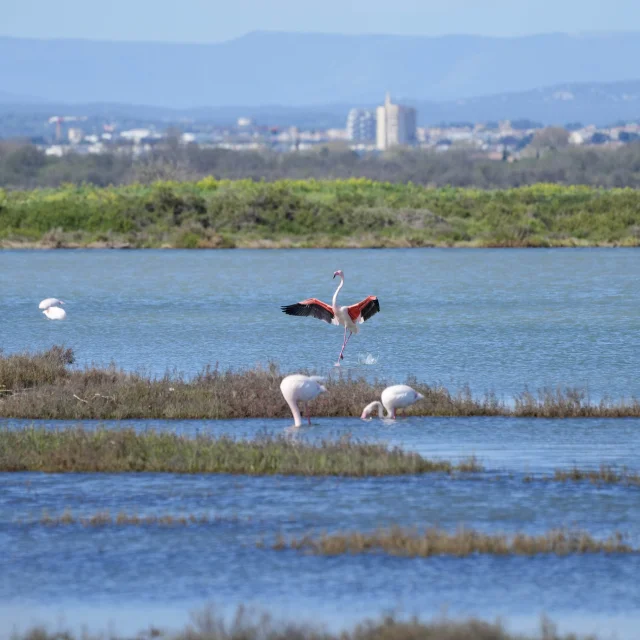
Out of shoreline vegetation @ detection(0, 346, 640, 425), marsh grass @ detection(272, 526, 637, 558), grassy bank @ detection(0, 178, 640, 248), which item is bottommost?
grassy bank @ detection(0, 178, 640, 248)

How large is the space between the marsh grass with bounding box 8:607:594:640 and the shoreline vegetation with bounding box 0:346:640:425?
26.5 feet

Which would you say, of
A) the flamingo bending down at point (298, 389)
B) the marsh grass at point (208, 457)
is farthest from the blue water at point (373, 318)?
the marsh grass at point (208, 457)

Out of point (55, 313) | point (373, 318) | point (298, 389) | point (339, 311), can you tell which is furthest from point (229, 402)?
point (373, 318)

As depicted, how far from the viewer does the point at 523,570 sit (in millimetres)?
10930

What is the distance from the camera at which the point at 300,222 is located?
2731 inches

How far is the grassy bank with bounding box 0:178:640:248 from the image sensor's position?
66.2 meters

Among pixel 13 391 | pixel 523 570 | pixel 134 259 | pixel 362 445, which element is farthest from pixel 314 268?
pixel 523 570

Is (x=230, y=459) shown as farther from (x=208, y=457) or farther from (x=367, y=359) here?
(x=367, y=359)

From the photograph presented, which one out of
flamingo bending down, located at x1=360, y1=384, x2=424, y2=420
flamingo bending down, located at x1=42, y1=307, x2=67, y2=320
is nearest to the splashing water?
flamingo bending down, located at x1=360, y1=384, x2=424, y2=420

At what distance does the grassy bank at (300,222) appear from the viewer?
217ft

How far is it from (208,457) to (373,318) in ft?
64.6

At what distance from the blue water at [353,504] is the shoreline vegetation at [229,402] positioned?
267mm

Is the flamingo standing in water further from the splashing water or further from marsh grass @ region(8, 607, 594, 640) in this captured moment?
marsh grass @ region(8, 607, 594, 640)

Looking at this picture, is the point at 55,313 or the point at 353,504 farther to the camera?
the point at 55,313
